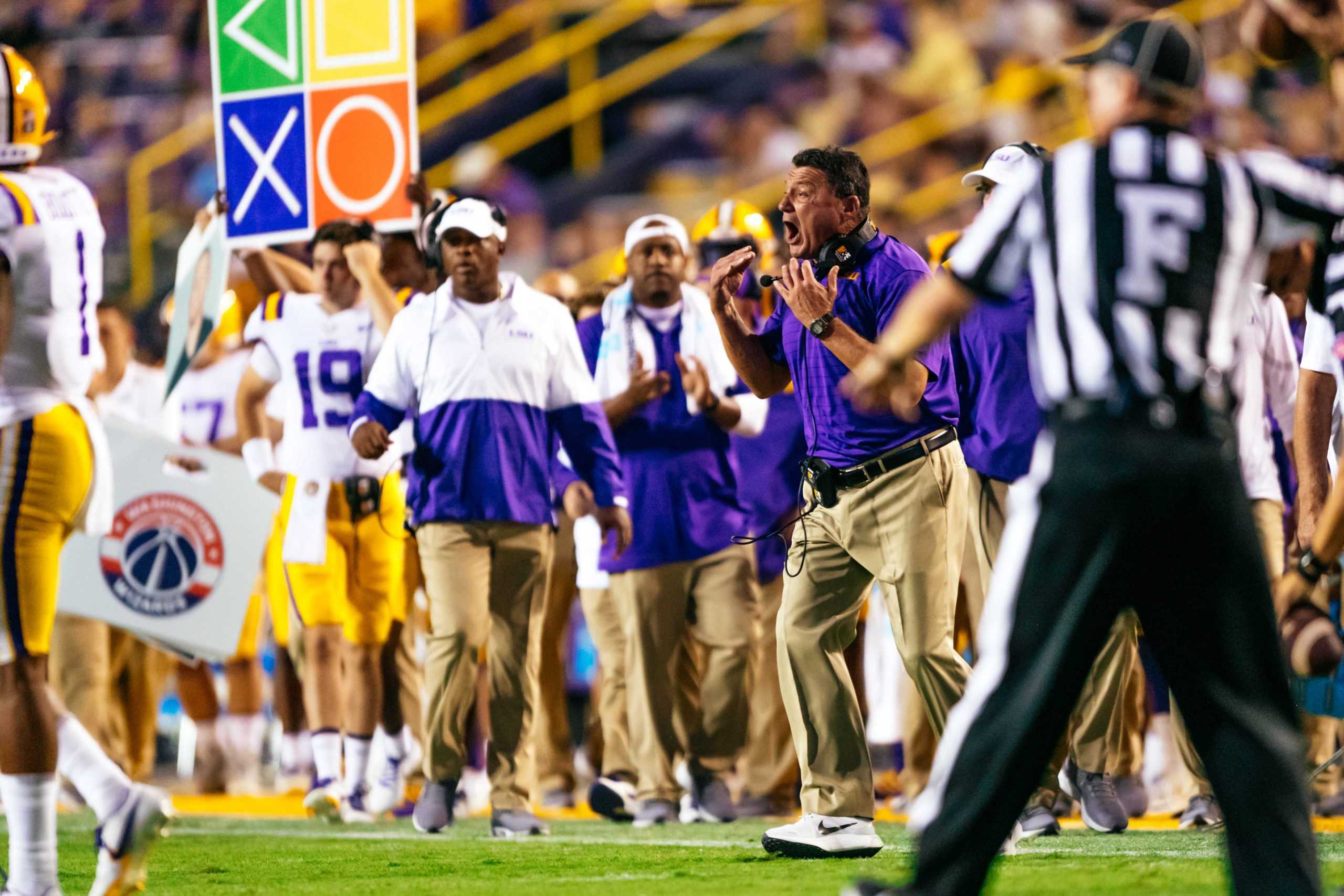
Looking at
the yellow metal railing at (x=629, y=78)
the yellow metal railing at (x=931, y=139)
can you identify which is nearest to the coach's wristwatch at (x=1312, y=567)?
the yellow metal railing at (x=931, y=139)

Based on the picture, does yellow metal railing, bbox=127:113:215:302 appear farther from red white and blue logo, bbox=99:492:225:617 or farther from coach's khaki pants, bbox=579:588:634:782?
coach's khaki pants, bbox=579:588:634:782

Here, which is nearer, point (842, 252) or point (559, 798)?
point (842, 252)

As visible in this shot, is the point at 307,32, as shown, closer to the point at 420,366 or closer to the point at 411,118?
the point at 411,118

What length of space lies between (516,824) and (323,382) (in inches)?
89.1

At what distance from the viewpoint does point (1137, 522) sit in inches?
149

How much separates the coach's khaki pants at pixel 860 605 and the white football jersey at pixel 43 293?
89.3 inches

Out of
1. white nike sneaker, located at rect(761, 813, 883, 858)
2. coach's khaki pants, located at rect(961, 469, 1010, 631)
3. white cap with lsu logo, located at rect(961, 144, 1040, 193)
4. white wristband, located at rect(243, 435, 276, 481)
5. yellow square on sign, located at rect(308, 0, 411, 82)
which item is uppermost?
yellow square on sign, located at rect(308, 0, 411, 82)

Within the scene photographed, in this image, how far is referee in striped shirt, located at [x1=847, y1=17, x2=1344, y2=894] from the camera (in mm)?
3785

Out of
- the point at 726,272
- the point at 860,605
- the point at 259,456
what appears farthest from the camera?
the point at 259,456

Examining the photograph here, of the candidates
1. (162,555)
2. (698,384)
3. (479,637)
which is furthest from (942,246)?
(162,555)

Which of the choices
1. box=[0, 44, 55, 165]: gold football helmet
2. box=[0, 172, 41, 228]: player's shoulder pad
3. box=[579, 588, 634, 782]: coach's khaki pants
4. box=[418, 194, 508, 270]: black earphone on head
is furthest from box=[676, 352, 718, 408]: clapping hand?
box=[0, 172, 41, 228]: player's shoulder pad

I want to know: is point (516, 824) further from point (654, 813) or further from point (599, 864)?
point (599, 864)

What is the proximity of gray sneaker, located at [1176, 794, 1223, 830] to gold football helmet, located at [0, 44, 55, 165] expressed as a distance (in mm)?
4583

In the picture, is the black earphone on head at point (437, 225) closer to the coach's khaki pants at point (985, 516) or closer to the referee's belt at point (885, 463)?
the coach's khaki pants at point (985, 516)
